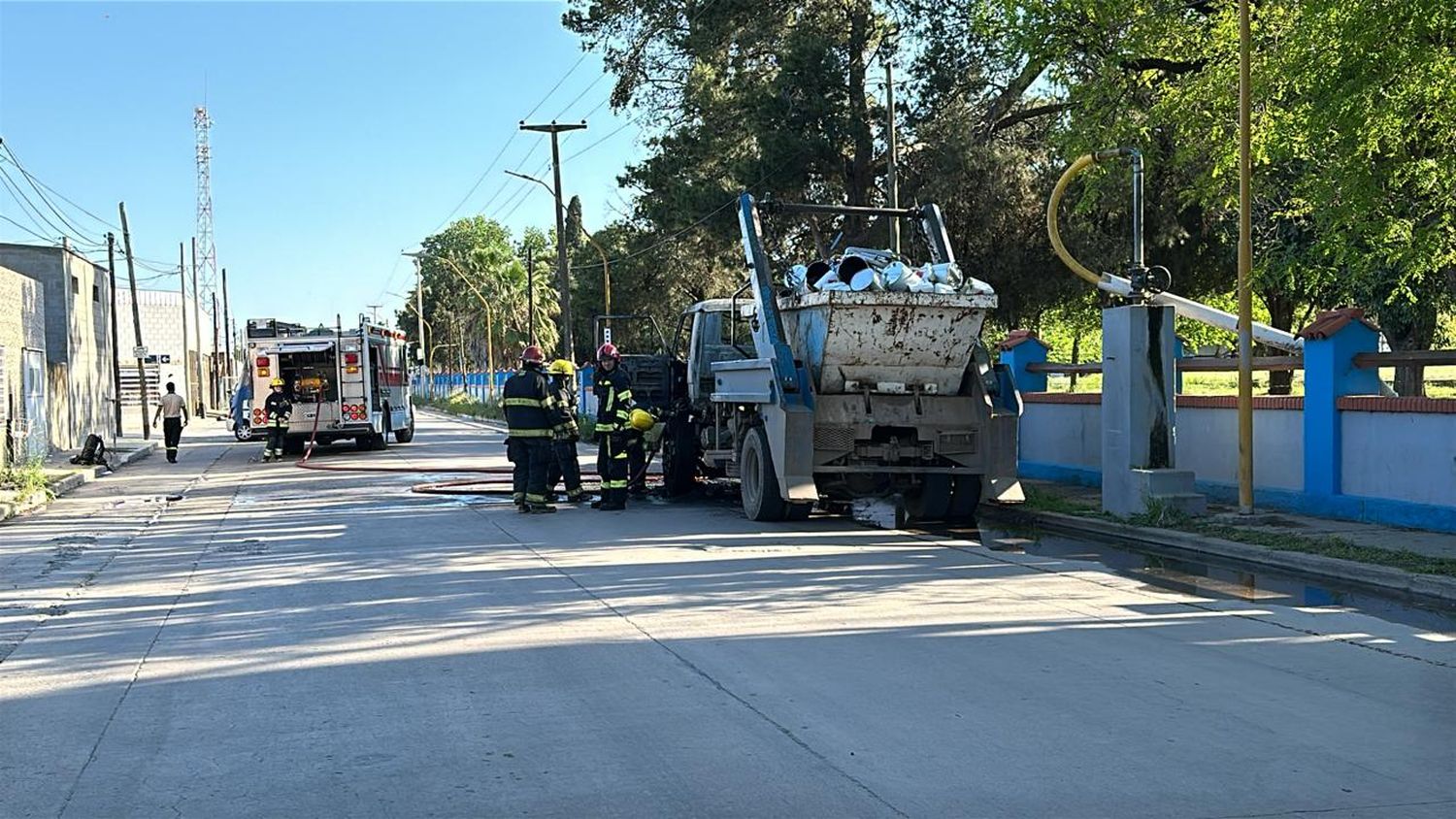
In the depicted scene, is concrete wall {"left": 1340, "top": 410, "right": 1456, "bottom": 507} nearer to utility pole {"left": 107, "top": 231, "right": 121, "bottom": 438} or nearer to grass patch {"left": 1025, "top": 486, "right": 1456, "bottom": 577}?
grass patch {"left": 1025, "top": 486, "right": 1456, "bottom": 577}

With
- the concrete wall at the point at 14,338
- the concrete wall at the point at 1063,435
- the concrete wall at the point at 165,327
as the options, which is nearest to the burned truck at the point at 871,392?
the concrete wall at the point at 1063,435

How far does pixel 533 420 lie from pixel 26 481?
31.2ft

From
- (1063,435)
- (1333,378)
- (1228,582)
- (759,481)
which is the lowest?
(1228,582)

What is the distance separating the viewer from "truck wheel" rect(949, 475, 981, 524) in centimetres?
1410

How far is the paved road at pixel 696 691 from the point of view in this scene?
199 inches

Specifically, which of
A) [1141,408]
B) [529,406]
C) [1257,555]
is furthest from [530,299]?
[1257,555]

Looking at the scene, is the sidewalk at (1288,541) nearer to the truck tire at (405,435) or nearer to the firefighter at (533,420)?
the firefighter at (533,420)

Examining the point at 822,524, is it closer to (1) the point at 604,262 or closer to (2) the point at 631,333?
(1) the point at 604,262

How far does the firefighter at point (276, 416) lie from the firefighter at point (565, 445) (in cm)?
1148

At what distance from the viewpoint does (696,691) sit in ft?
21.5

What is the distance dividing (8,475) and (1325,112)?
18.7 metres

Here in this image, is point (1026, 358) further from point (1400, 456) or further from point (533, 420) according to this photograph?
point (533, 420)

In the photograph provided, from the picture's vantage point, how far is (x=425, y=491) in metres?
18.3

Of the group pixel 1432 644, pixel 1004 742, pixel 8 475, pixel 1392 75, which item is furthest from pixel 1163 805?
pixel 8 475
